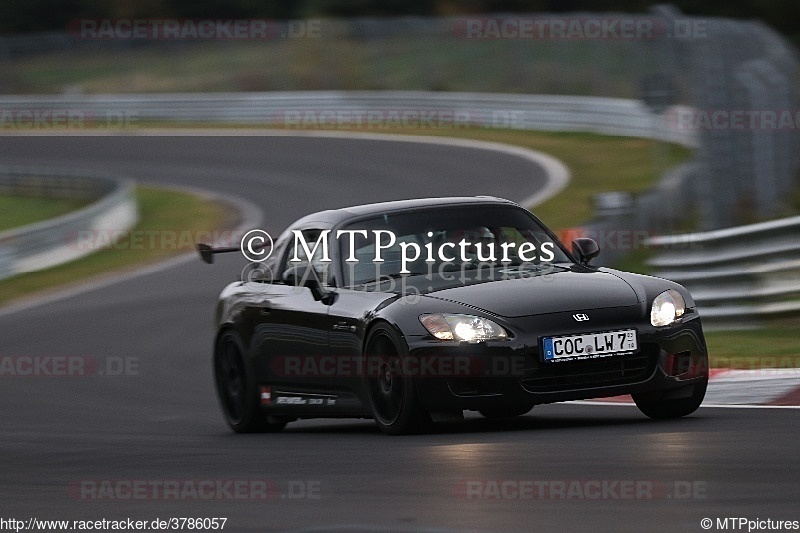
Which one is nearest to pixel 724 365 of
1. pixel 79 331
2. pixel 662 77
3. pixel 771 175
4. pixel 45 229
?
pixel 771 175

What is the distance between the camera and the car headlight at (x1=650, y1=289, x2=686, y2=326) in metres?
8.60

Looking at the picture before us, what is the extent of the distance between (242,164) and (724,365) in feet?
80.6

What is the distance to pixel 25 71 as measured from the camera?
47.3 meters

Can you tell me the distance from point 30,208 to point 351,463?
84.4ft

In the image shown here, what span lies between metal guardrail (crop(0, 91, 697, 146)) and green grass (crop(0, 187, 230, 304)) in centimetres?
855

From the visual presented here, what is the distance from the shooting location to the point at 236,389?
1070 cm

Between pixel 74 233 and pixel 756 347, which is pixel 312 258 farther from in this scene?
pixel 74 233
